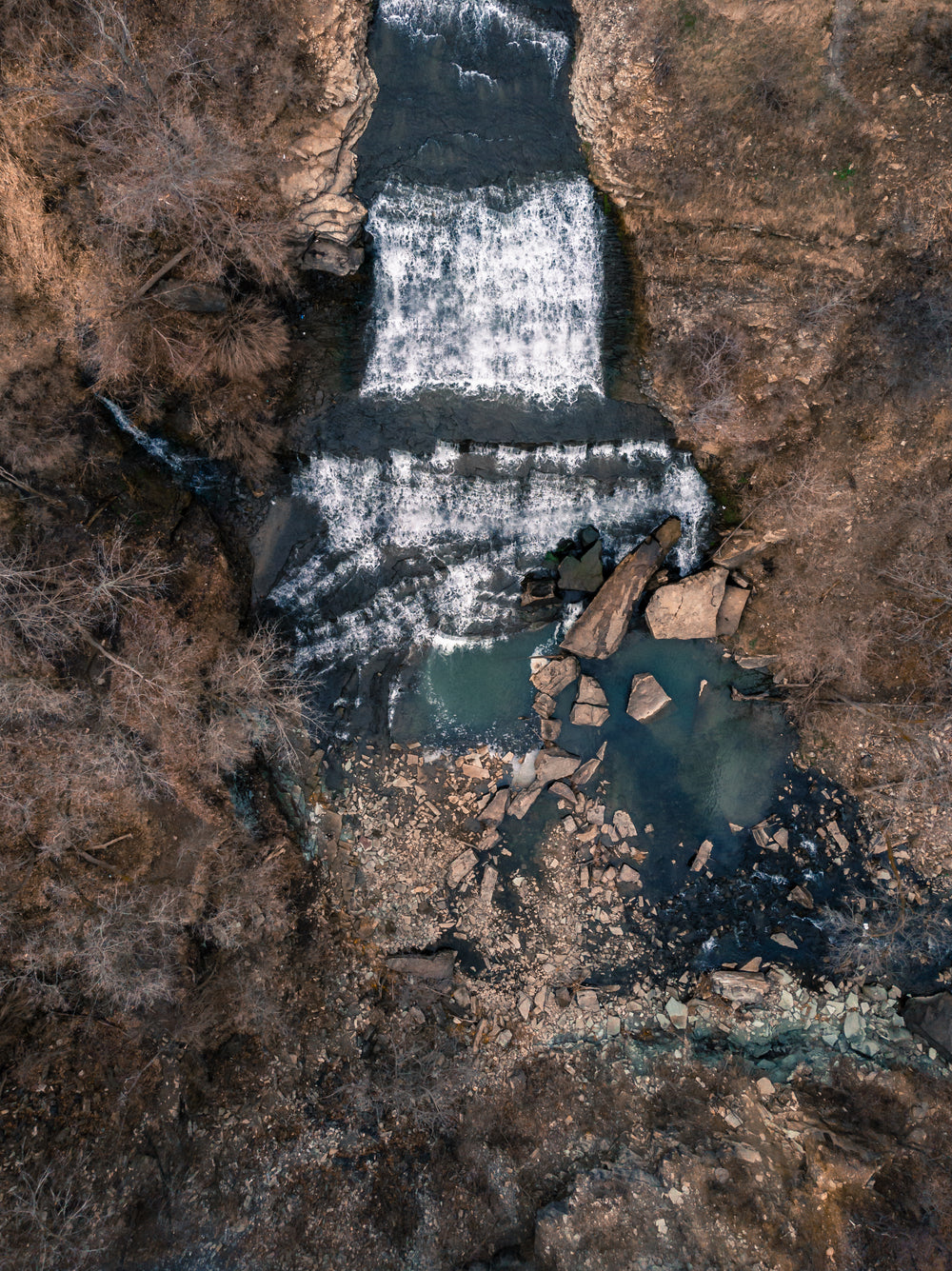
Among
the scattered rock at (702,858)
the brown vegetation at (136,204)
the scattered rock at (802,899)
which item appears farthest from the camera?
the scattered rock at (702,858)

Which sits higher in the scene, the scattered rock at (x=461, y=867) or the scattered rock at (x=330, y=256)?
the scattered rock at (x=330, y=256)

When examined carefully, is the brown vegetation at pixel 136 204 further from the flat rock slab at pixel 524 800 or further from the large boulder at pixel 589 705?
the flat rock slab at pixel 524 800

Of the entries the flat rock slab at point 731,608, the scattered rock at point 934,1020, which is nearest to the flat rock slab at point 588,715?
the flat rock slab at point 731,608

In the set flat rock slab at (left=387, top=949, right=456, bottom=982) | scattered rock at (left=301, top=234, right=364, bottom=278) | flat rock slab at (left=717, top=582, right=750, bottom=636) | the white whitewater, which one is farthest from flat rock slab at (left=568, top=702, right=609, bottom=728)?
scattered rock at (left=301, top=234, right=364, bottom=278)

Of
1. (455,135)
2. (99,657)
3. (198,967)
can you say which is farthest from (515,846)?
(455,135)

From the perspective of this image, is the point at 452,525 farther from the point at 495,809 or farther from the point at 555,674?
the point at 495,809

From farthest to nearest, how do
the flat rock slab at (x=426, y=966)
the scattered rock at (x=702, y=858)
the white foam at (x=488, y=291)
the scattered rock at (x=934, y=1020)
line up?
the scattered rock at (x=702, y=858) → the flat rock slab at (x=426, y=966) → the white foam at (x=488, y=291) → the scattered rock at (x=934, y=1020)

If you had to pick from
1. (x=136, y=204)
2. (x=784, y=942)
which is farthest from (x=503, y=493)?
(x=784, y=942)
